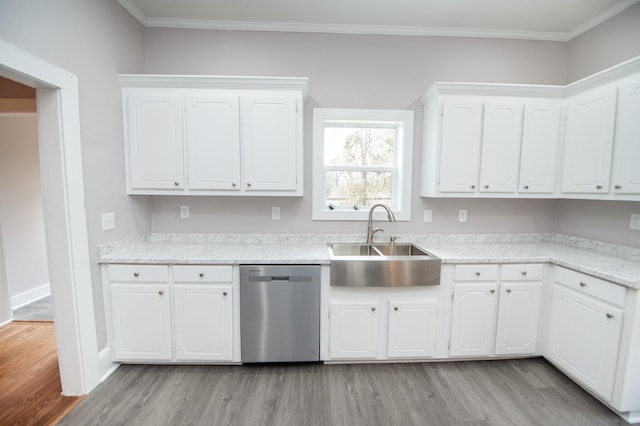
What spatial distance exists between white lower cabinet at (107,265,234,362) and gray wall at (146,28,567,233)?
0.65 m

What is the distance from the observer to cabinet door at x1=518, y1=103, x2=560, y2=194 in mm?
2285

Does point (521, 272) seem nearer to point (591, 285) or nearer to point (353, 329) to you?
point (591, 285)

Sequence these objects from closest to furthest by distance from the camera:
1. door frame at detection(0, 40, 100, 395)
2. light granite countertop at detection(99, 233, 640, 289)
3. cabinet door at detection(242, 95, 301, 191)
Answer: door frame at detection(0, 40, 100, 395) < light granite countertop at detection(99, 233, 640, 289) < cabinet door at detection(242, 95, 301, 191)

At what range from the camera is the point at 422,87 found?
2.52 metres

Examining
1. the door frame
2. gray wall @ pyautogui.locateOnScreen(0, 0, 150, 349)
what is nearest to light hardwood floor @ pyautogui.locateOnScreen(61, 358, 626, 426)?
the door frame

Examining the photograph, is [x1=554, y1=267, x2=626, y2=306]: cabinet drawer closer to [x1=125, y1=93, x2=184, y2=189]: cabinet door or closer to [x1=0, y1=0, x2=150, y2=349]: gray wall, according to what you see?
[x1=125, y1=93, x2=184, y2=189]: cabinet door

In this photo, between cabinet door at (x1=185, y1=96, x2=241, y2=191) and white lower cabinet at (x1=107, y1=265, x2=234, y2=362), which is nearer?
white lower cabinet at (x1=107, y1=265, x2=234, y2=362)

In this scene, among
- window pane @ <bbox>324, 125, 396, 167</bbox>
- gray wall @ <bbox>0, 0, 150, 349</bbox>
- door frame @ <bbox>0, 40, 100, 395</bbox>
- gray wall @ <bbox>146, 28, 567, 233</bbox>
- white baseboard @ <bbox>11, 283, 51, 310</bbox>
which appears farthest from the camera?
white baseboard @ <bbox>11, 283, 51, 310</bbox>

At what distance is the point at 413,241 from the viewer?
2600 mm

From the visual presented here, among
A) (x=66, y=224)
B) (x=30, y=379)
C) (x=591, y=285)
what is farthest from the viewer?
(x=30, y=379)

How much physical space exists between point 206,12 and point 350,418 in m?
3.41

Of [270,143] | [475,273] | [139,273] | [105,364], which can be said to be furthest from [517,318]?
[105,364]

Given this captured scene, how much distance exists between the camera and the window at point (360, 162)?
2502mm

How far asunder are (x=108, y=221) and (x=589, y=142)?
3985 mm
